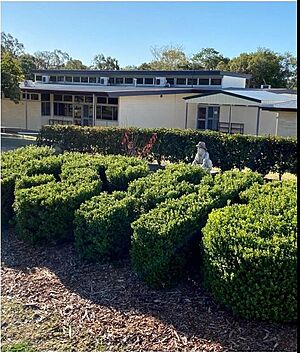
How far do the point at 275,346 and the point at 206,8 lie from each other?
10.2 feet

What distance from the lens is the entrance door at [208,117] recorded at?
1057 inches

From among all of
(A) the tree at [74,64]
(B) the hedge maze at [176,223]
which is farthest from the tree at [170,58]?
(B) the hedge maze at [176,223]

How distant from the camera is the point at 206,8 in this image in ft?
13.7

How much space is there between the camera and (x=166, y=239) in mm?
4246

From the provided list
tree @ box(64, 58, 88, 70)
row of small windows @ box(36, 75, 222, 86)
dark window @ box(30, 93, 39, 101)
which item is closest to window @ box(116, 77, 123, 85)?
row of small windows @ box(36, 75, 222, 86)

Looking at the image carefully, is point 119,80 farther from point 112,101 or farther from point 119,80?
point 112,101

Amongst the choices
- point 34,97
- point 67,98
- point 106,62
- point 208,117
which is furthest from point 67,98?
point 106,62

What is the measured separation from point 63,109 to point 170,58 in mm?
33897

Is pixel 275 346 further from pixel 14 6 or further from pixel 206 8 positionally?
pixel 14 6

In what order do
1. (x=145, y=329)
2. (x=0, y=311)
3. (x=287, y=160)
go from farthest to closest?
(x=287, y=160) → (x=0, y=311) → (x=145, y=329)

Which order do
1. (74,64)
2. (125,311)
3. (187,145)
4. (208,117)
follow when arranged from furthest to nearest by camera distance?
(74,64) < (208,117) < (187,145) < (125,311)

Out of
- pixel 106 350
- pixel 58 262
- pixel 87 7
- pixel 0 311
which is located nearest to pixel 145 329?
pixel 106 350

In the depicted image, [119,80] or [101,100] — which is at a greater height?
[119,80]

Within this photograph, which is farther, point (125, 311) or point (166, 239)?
point (166, 239)
